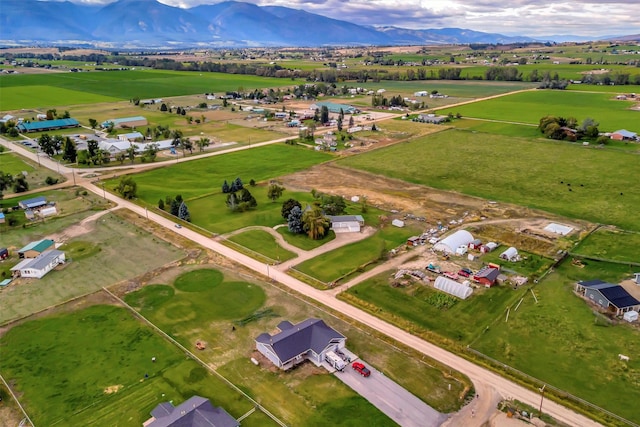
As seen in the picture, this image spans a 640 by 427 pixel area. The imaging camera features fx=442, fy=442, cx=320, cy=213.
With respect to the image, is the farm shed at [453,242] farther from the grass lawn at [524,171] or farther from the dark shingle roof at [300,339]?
the dark shingle roof at [300,339]

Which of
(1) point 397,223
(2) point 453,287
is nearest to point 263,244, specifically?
(1) point 397,223

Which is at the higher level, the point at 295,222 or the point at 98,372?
the point at 295,222

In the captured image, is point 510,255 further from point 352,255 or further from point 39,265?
point 39,265

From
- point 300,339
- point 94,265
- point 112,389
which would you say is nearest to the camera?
point 112,389

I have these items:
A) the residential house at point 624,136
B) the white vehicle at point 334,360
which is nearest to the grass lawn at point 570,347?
the white vehicle at point 334,360

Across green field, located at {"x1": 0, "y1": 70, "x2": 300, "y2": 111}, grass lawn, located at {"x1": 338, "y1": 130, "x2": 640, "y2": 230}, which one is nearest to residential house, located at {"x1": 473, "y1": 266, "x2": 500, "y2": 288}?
grass lawn, located at {"x1": 338, "y1": 130, "x2": 640, "y2": 230}

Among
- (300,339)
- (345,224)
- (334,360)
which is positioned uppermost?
(345,224)

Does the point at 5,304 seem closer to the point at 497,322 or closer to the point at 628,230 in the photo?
the point at 497,322

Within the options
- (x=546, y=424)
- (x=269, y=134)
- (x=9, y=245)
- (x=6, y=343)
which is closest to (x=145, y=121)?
(x=269, y=134)

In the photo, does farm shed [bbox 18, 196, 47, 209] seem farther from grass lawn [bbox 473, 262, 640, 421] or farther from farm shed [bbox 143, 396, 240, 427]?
grass lawn [bbox 473, 262, 640, 421]
